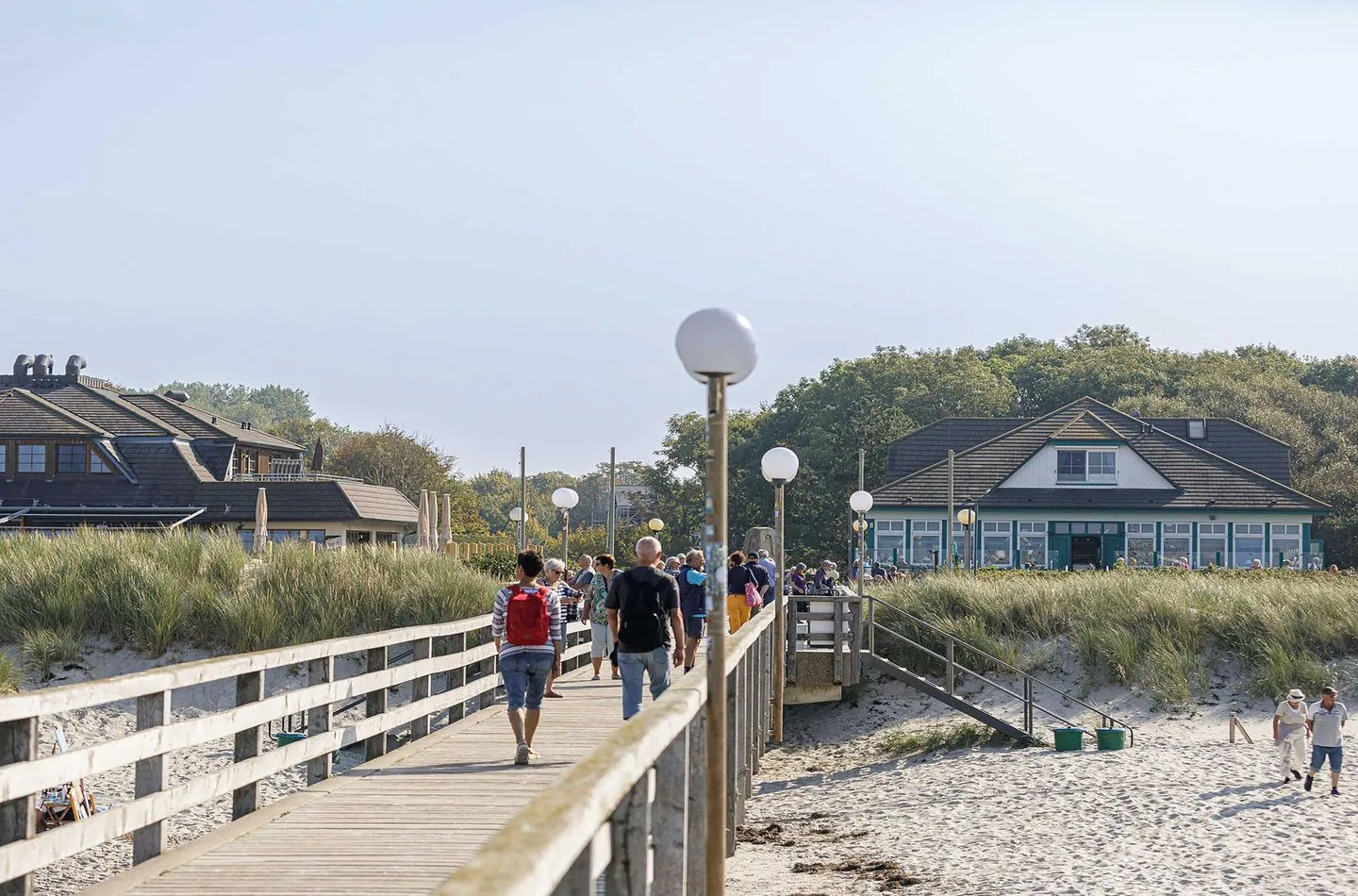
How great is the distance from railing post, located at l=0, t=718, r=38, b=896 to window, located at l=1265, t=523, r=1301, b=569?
162ft

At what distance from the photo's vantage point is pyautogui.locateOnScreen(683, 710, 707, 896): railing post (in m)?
6.71

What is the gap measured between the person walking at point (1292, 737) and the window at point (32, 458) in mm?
41302

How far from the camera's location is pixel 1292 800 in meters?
18.7

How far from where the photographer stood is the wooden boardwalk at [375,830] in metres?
7.42

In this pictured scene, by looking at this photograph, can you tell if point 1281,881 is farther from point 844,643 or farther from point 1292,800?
point 844,643

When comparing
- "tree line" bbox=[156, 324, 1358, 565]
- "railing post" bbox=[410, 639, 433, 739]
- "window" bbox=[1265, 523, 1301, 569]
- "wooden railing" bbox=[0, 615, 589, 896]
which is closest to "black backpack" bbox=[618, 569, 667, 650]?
"wooden railing" bbox=[0, 615, 589, 896]

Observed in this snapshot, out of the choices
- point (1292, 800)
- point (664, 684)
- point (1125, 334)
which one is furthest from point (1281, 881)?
point (1125, 334)

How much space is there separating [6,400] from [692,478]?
123ft

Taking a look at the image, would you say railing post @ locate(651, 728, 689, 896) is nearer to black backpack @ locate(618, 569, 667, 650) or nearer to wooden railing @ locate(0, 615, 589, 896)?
wooden railing @ locate(0, 615, 589, 896)

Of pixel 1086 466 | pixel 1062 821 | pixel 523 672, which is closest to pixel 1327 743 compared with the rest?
pixel 1062 821

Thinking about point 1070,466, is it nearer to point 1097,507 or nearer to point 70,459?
point 1097,507

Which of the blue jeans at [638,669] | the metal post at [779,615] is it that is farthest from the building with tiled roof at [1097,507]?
the blue jeans at [638,669]

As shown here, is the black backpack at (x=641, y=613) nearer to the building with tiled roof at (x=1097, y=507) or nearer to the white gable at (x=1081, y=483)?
the building with tiled roof at (x=1097, y=507)

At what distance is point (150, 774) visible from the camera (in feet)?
26.1
